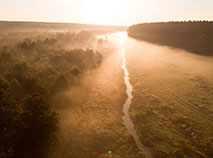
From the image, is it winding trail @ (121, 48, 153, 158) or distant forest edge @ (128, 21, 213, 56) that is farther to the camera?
distant forest edge @ (128, 21, 213, 56)

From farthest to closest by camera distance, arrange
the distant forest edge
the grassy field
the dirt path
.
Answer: the distant forest edge → the grassy field → the dirt path

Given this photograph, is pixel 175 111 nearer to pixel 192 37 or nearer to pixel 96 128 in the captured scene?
pixel 96 128

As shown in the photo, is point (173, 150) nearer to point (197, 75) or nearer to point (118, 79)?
point (118, 79)

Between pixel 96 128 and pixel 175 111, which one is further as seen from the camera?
pixel 175 111

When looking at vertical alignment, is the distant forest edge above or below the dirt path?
above

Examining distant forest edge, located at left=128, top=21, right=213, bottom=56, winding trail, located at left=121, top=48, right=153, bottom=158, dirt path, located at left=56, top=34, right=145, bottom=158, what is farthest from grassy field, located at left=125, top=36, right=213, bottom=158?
distant forest edge, located at left=128, top=21, right=213, bottom=56

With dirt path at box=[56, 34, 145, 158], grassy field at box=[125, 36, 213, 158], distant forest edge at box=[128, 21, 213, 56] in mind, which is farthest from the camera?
distant forest edge at box=[128, 21, 213, 56]

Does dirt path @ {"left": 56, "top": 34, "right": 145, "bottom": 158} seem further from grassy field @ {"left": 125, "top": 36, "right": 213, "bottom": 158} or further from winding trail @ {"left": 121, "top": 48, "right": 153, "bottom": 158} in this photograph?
grassy field @ {"left": 125, "top": 36, "right": 213, "bottom": 158}

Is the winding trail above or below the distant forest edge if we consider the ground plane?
below

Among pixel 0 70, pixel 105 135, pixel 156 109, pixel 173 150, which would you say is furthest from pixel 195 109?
pixel 0 70

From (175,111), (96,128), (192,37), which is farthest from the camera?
(192,37)

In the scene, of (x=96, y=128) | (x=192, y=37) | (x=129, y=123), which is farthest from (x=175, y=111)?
(x=192, y=37)
